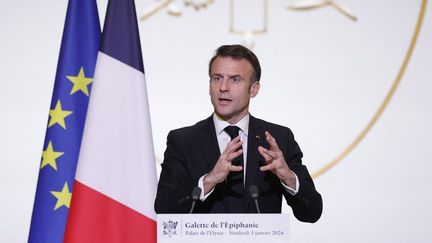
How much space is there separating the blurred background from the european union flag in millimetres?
751

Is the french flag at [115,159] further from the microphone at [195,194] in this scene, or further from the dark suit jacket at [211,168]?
the microphone at [195,194]

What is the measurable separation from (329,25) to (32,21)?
1.84 metres

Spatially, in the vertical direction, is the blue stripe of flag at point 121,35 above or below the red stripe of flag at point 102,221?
above

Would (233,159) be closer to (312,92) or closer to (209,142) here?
(209,142)

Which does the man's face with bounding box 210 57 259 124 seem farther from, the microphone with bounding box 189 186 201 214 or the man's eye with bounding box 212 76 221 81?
the microphone with bounding box 189 186 201 214

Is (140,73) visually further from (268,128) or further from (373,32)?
(373,32)

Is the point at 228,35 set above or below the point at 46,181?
above

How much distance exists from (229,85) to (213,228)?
63cm

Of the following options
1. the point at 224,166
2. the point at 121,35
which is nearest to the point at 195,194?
the point at 224,166

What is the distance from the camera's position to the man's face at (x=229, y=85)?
2.39 m

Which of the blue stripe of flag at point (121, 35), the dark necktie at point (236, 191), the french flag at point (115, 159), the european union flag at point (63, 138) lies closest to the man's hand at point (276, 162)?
the dark necktie at point (236, 191)

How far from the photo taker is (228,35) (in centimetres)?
397

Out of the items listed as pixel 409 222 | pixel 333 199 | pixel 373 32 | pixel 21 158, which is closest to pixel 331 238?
pixel 333 199

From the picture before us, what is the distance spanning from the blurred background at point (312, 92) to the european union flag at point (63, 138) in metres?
0.75
